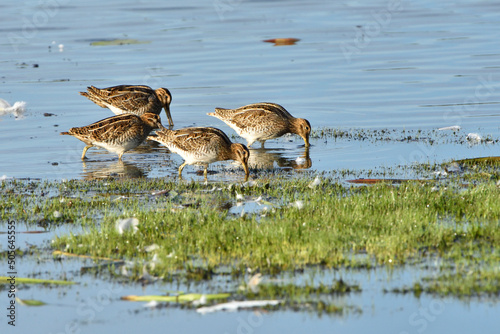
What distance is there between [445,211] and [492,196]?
0.79 m

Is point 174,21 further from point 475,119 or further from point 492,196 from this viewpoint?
point 492,196

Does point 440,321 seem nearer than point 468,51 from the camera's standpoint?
Yes

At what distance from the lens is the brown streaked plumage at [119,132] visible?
16.8 m

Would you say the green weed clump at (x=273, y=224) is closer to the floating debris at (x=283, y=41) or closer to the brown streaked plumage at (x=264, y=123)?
the brown streaked plumage at (x=264, y=123)

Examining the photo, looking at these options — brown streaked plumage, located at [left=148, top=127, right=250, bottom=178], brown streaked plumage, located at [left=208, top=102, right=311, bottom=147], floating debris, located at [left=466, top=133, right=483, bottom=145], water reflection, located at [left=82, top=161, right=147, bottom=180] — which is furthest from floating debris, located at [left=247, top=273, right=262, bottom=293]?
floating debris, located at [left=466, top=133, right=483, bottom=145]

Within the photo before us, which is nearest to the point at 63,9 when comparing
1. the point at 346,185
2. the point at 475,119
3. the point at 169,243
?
the point at 475,119

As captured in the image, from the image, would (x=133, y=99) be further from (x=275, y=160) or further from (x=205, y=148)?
(x=205, y=148)

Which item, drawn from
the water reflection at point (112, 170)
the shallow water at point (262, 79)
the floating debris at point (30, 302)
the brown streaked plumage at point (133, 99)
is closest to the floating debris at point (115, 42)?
the shallow water at point (262, 79)

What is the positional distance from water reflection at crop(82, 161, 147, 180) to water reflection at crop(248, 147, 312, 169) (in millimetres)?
2241

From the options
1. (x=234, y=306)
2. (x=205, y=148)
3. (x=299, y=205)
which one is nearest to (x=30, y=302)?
(x=234, y=306)

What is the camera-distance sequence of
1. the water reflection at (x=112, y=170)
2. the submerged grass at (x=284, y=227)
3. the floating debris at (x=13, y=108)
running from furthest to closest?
the floating debris at (x=13, y=108) → the water reflection at (x=112, y=170) → the submerged grass at (x=284, y=227)

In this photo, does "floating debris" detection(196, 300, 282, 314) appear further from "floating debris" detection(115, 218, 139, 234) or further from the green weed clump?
"floating debris" detection(115, 218, 139, 234)

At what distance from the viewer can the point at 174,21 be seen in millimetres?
39688

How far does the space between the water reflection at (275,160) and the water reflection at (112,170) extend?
2.24m
